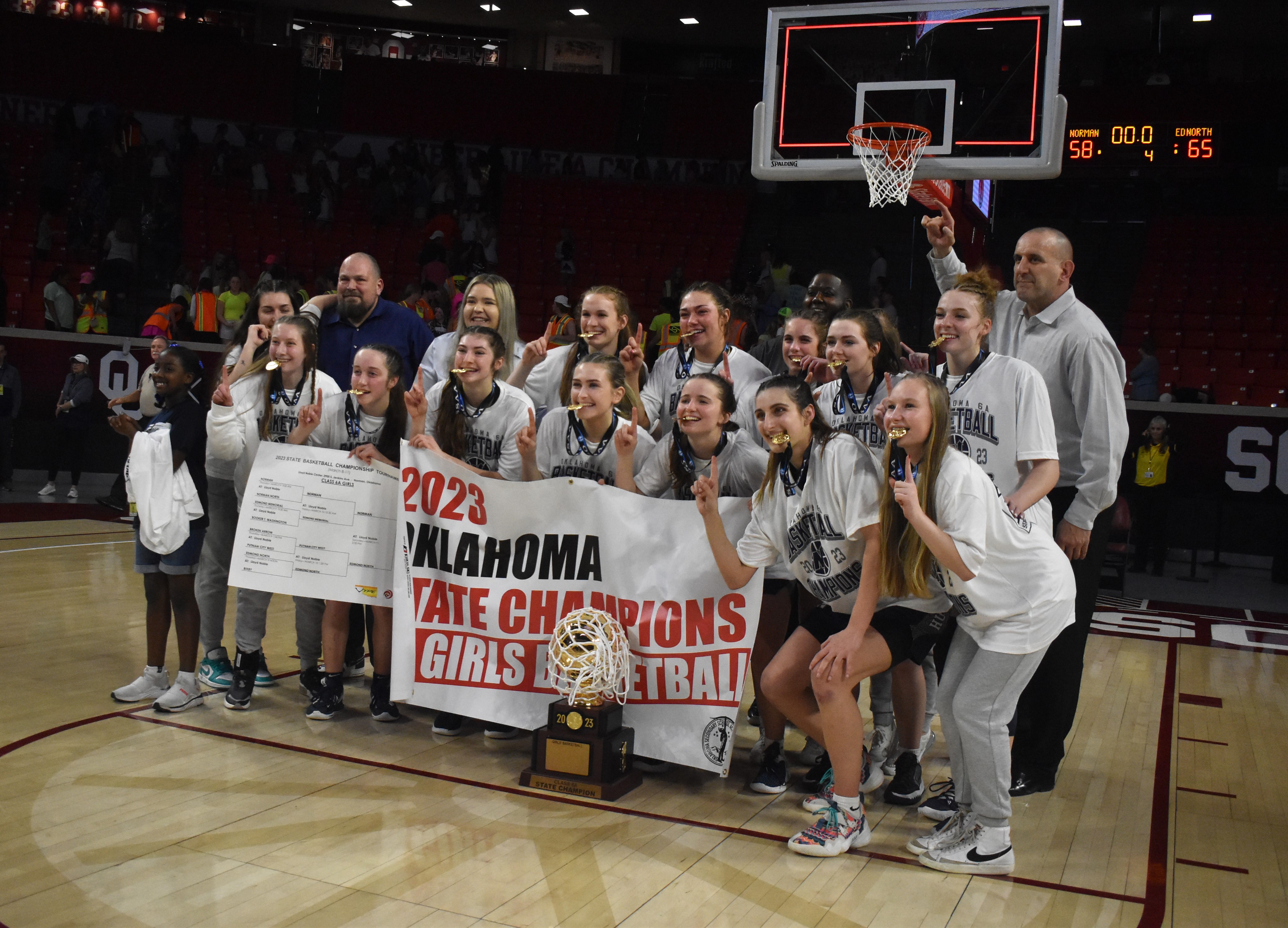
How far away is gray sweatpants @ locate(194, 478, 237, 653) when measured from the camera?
5098 mm

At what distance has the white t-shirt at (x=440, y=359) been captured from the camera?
5.21 meters

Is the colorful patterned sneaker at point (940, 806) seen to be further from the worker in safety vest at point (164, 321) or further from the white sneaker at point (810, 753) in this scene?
the worker in safety vest at point (164, 321)

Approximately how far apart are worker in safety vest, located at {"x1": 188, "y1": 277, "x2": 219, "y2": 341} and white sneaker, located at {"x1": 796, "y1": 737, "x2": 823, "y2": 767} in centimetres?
1063

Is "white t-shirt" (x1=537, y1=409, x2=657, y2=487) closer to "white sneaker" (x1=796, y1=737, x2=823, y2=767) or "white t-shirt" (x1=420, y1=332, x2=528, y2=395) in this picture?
"white t-shirt" (x1=420, y1=332, x2=528, y2=395)

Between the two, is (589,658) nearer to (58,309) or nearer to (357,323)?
(357,323)

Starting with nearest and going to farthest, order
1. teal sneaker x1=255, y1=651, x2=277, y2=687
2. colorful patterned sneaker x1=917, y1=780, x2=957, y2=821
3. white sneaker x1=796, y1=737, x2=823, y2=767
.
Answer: colorful patterned sneaker x1=917, y1=780, x2=957, y2=821
white sneaker x1=796, y1=737, x2=823, y2=767
teal sneaker x1=255, y1=651, x2=277, y2=687

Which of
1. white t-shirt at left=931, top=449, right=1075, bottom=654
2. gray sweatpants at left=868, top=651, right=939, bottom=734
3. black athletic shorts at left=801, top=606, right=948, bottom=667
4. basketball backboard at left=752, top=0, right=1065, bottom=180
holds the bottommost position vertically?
gray sweatpants at left=868, top=651, right=939, bottom=734

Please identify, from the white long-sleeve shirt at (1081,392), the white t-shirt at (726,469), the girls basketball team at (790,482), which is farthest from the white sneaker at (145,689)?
the white long-sleeve shirt at (1081,392)

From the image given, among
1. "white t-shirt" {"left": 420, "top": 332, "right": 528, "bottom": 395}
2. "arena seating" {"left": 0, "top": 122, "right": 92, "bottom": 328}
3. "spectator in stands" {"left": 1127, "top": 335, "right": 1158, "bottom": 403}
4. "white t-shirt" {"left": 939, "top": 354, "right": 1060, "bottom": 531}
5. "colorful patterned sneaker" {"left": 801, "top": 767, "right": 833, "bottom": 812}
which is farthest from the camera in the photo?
"arena seating" {"left": 0, "top": 122, "right": 92, "bottom": 328}

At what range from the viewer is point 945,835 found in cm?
365

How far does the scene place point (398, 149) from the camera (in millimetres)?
18750

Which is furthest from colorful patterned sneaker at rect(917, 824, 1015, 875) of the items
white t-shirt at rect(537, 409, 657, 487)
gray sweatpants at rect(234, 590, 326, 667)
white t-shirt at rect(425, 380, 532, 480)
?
gray sweatpants at rect(234, 590, 326, 667)

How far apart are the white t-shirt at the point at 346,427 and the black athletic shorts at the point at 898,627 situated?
6.65 ft

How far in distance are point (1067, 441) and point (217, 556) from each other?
12.6 ft
